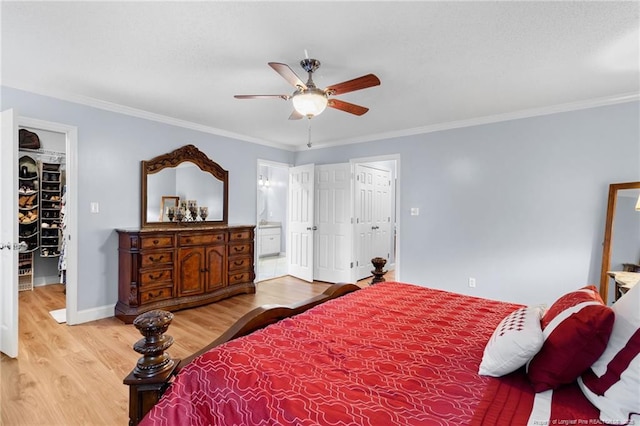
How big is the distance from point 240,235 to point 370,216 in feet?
7.62

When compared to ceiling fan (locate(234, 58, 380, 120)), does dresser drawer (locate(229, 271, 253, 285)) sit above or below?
below

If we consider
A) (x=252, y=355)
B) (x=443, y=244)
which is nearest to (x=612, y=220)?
(x=443, y=244)

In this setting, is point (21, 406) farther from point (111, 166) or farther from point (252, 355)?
point (111, 166)

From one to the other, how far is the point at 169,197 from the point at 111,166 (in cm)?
74

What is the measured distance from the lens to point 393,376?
1150mm

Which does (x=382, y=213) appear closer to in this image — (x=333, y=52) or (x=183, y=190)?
(x=183, y=190)

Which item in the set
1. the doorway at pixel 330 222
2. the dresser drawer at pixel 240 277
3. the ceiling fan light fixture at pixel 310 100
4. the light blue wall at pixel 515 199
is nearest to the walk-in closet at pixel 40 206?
the dresser drawer at pixel 240 277

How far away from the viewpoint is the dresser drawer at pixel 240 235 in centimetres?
439

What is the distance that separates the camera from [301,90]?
223 centimetres

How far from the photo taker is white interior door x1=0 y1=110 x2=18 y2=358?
2.50 metres

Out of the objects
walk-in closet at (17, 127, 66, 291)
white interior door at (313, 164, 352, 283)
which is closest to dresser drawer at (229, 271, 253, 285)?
white interior door at (313, 164, 352, 283)

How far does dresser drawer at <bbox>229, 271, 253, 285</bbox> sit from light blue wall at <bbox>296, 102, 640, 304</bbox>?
2.27m

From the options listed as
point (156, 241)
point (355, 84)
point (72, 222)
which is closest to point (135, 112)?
point (72, 222)

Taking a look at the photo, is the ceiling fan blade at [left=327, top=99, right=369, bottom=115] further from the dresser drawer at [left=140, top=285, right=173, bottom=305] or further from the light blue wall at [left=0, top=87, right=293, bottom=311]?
the dresser drawer at [left=140, top=285, right=173, bottom=305]
